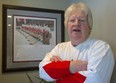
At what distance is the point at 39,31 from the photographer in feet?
8.00

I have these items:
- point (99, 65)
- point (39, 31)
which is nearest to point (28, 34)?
point (39, 31)

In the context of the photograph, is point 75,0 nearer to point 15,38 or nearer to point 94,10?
point 94,10

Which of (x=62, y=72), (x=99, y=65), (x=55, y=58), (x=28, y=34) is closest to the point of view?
(x=99, y=65)

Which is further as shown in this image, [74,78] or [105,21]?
[105,21]

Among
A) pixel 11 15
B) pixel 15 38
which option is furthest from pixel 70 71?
pixel 11 15

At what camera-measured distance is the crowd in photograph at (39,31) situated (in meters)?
2.37

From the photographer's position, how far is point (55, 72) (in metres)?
1.57

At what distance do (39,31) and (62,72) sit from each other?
103 centimetres

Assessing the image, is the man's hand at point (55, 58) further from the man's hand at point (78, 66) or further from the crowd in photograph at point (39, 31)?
the crowd in photograph at point (39, 31)

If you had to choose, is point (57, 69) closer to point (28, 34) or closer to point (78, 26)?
point (78, 26)

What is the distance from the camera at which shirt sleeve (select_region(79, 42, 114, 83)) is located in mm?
1402

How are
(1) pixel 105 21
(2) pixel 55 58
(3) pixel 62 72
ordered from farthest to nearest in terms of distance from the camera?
(1) pixel 105 21, (2) pixel 55 58, (3) pixel 62 72

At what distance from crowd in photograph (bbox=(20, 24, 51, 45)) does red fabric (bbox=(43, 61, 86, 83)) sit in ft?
2.80

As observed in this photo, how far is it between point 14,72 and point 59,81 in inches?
33.2
